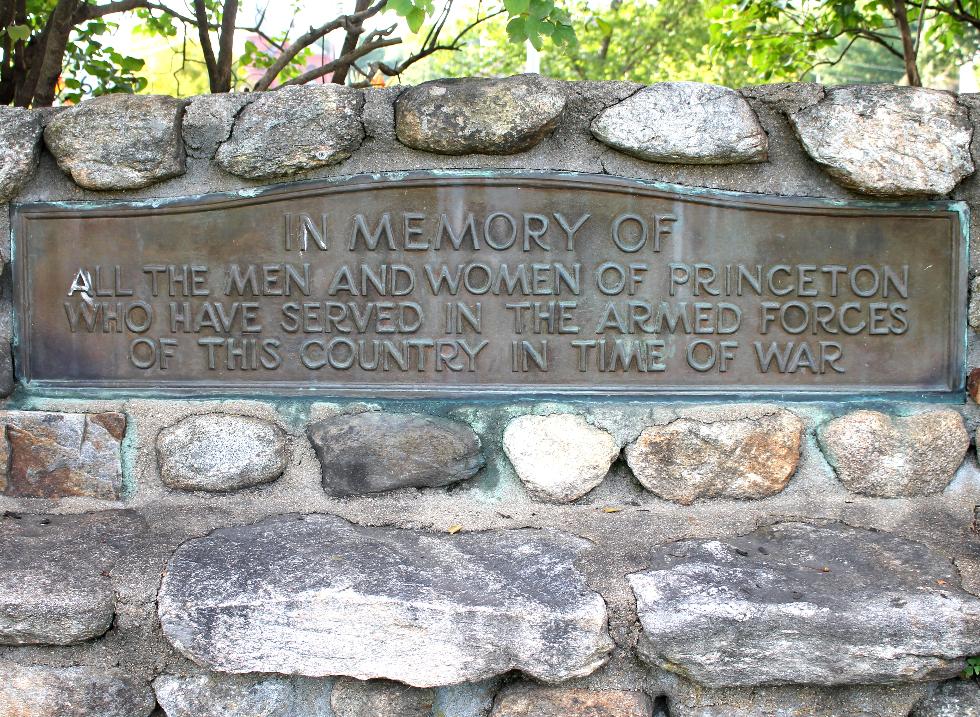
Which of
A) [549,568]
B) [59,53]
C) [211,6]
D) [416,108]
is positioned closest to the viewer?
[549,568]

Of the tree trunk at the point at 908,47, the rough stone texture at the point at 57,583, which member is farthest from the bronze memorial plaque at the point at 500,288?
the tree trunk at the point at 908,47

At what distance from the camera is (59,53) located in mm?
2725

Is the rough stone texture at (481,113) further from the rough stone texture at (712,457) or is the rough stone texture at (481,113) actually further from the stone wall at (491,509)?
the rough stone texture at (712,457)

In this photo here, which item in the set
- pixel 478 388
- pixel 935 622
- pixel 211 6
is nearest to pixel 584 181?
pixel 478 388

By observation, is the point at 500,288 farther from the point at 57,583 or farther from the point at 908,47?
the point at 908,47

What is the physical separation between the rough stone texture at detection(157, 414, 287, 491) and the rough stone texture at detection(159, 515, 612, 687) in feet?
0.94

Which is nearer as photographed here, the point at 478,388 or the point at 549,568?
the point at 549,568

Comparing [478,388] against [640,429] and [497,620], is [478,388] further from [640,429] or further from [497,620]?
[497,620]

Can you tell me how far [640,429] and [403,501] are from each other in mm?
571

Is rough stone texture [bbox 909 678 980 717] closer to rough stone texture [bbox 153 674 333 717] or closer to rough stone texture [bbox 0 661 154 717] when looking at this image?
rough stone texture [bbox 153 674 333 717]

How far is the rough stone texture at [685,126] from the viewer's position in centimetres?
192

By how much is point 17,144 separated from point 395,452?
1121 mm

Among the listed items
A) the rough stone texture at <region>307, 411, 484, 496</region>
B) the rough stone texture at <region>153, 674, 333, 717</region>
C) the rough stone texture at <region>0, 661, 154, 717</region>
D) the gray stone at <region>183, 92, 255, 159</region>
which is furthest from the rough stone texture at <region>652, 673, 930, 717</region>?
the gray stone at <region>183, 92, 255, 159</region>

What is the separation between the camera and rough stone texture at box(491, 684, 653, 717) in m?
1.71
